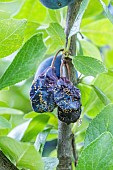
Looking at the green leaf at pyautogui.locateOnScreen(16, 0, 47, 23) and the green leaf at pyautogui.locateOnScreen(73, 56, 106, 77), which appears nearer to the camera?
the green leaf at pyautogui.locateOnScreen(73, 56, 106, 77)

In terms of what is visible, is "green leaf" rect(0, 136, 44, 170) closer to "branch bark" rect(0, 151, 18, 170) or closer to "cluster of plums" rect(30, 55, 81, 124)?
"branch bark" rect(0, 151, 18, 170)

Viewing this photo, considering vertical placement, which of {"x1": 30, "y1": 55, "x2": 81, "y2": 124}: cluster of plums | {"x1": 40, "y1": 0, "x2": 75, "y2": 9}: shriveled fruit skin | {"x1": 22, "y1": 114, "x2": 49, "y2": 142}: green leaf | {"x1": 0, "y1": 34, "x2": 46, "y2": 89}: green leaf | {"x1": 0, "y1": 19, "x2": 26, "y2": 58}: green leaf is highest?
{"x1": 0, "y1": 19, "x2": 26, "y2": 58}: green leaf

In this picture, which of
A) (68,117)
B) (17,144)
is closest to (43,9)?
(68,117)

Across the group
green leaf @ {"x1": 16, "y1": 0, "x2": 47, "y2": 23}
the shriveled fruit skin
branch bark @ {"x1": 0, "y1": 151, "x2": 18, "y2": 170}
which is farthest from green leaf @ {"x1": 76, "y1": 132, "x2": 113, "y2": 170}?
green leaf @ {"x1": 16, "y1": 0, "x2": 47, "y2": 23}

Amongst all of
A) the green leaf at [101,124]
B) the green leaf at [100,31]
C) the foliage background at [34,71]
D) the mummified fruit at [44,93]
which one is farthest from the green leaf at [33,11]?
the green leaf at [101,124]

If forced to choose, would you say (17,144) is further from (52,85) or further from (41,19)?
(41,19)

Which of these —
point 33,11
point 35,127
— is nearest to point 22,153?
point 35,127

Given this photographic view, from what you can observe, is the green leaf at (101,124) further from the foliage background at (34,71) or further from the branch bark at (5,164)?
the branch bark at (5,164)
